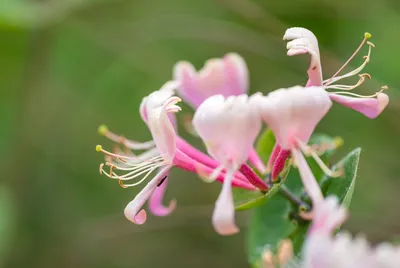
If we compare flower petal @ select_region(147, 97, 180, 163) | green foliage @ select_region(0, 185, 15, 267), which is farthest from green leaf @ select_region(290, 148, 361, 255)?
green foliage @ select_region(0, 185, 15, 267)

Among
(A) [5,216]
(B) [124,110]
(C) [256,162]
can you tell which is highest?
(B) [124,110]

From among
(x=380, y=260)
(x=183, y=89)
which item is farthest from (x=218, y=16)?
(x=380, y=260)

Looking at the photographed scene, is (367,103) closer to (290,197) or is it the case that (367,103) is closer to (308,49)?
(308,49)

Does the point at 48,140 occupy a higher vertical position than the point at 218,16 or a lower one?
lower

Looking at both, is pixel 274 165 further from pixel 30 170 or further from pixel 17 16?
pixel 30 170

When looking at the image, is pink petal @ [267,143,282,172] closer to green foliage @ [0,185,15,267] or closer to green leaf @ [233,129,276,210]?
green leaf @ [233,129,276,210]

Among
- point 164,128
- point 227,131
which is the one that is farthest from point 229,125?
point 164,128

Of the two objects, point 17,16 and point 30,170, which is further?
point 30,170
